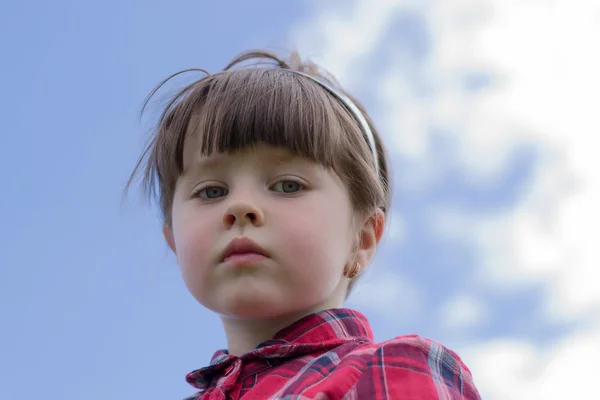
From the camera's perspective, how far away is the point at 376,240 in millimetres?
2318

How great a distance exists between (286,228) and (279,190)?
116 millimetres

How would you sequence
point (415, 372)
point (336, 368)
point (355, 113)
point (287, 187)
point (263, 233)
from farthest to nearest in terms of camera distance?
1. point (355, 113)
2. point (287, 187)
3. point (263, 233)
4. point (336, 368)
5. point (415, 372)

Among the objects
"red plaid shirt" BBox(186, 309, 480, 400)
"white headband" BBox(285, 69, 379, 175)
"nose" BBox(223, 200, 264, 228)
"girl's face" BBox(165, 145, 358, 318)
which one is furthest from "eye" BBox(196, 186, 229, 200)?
"white headband" BBox(285, 69, 379, 175)

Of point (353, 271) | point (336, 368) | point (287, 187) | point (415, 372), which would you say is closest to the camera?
point (415, 372)

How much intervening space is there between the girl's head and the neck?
50 millimetres

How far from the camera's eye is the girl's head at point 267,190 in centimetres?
189

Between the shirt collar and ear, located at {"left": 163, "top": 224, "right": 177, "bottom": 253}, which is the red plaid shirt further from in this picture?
ear, located at {"left": 163, "top": 224, "right": 177, "bottom": 253}

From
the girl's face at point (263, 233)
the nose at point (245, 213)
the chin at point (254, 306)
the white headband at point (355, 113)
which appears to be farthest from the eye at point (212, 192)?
the white headband at point (355, 113)

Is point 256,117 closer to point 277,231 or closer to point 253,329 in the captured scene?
point 277,231

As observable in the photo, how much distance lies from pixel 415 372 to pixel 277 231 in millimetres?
506

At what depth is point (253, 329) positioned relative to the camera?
205 cm

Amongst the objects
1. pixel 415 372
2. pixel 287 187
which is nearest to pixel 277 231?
pixel 287 187

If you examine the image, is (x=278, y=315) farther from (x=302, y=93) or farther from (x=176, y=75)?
(x=176, y=75)

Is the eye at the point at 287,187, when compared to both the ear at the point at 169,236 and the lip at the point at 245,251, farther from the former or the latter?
the ear at the point at 169,236
